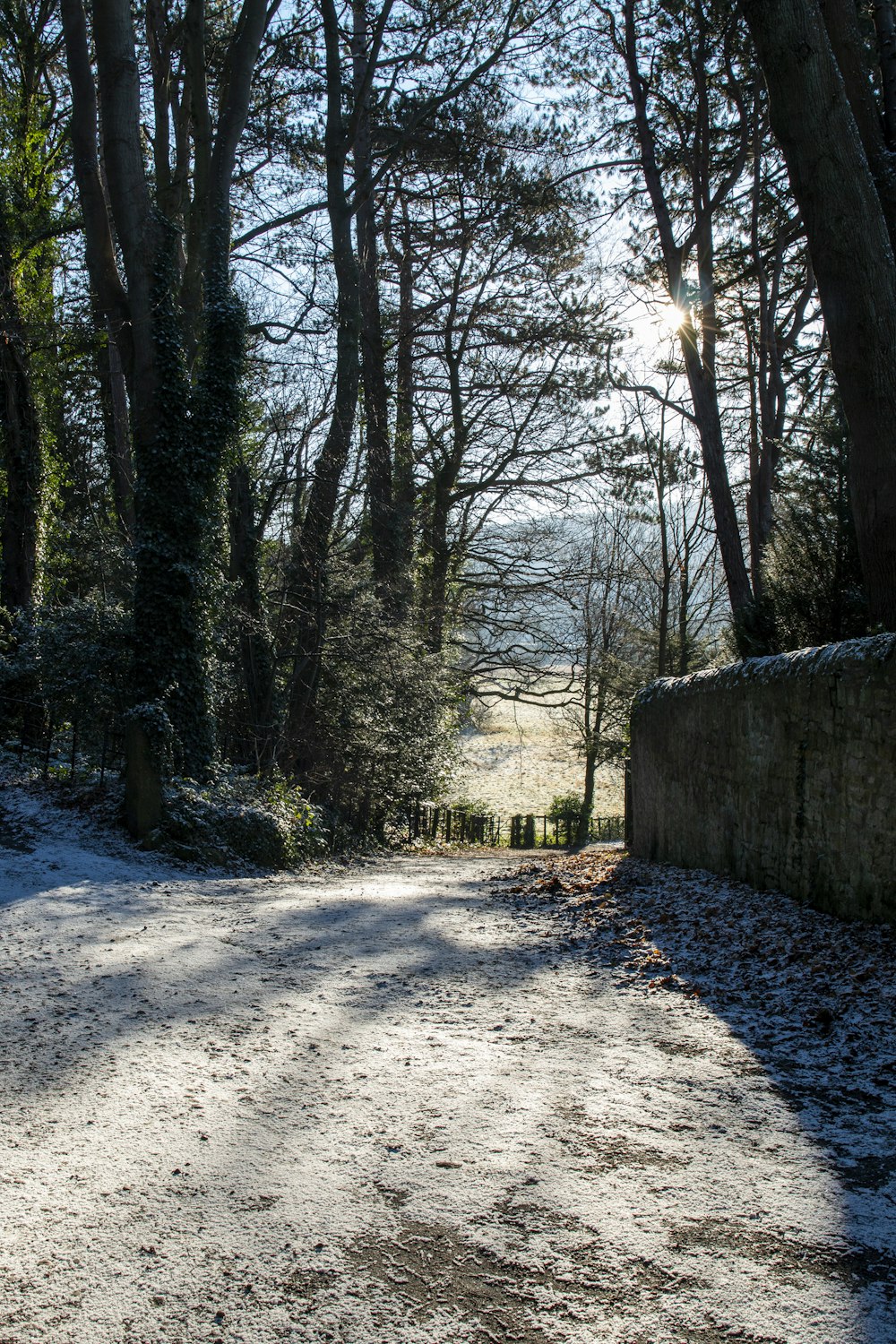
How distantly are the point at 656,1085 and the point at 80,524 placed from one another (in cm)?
1612

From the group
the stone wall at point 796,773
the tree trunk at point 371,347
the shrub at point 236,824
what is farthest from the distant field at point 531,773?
the stone wall at point 796,773

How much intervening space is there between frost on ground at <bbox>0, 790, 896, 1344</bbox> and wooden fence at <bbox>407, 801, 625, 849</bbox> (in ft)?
44.6

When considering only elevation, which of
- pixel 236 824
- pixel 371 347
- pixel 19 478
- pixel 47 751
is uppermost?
pixel 371 347

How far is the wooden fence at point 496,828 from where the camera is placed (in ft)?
67.7

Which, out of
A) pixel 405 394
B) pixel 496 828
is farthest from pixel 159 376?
pixel 496 828

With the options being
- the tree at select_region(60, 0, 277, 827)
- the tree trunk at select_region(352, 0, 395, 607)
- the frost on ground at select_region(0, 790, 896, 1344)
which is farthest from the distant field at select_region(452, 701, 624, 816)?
the frost on ground at select_region(0, 790, 896, 1344)

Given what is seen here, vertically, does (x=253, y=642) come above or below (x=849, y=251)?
below

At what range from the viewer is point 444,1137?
3359 millimetres

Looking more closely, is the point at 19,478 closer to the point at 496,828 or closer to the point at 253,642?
the point at 253,642

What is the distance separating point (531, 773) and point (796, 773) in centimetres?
3798

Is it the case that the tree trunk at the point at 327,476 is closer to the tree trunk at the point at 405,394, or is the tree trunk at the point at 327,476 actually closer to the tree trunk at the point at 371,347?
the tree trunk at the point at 371,347

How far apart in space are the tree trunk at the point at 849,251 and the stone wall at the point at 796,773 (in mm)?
1344

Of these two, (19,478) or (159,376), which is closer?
(159,376)

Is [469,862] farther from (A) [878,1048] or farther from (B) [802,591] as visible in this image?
(A) [878,1048]
